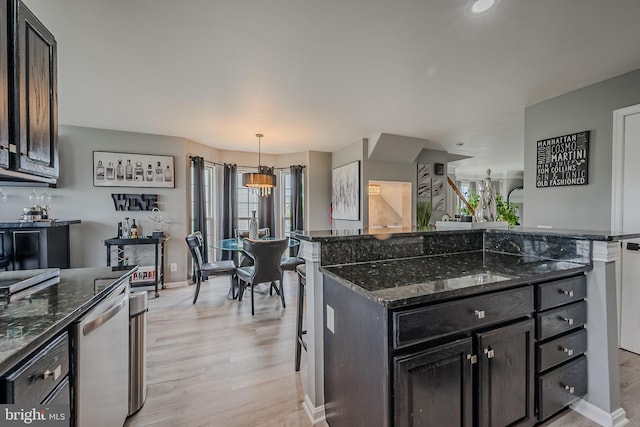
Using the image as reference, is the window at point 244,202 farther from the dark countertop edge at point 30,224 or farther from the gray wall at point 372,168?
the dark countertop edge at point 30,224

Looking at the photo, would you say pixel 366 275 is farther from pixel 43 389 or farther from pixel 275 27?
pixel 275 27

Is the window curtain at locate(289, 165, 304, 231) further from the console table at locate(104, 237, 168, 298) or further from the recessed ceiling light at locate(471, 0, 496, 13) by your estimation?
the recessed ceiling light at locate(471, 0, 496, 13)

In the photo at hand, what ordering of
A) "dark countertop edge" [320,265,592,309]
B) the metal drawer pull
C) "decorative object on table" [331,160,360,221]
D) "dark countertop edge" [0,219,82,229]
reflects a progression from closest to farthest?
1. the metal drawer pull
2. "dark countertop edge" [320,265,592,309]
3. "dark countertop edge" [0,219,82,229]
4. "decorative object on table" [331,160,360,221]

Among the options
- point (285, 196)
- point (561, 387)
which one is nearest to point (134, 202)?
point (285, 196)

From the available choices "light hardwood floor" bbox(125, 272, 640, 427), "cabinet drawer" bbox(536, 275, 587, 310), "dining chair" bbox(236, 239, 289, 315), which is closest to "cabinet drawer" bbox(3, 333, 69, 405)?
"light hardwood floor" bbox(125, 272, 640, 427)

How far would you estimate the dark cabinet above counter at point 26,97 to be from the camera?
3.69ft

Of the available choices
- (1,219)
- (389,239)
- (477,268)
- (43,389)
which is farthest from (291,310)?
(1,219)

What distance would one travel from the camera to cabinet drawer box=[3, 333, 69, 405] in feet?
2.38

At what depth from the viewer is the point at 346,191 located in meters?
5.18

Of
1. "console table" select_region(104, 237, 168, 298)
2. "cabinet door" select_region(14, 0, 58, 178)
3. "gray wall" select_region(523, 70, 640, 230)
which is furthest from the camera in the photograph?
"console table" select_region(104, 237, 168, 298)

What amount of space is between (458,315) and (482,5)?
1804 mm

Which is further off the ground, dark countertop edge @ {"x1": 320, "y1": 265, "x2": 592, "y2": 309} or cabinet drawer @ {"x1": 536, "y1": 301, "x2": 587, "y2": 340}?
dark countertop edge @ {"x1": 320, "y1": 265, "x2": 592, "y2": 309}

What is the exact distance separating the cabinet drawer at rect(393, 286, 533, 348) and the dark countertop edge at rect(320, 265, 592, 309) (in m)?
0.03

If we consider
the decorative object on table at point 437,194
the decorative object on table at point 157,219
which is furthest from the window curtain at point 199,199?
the decorative object on table at point 437,194
